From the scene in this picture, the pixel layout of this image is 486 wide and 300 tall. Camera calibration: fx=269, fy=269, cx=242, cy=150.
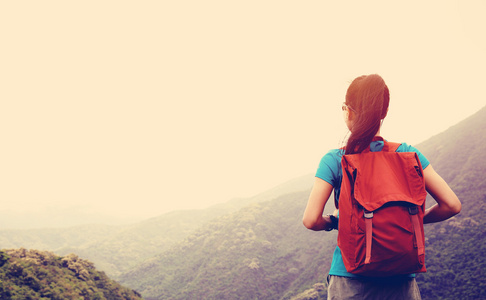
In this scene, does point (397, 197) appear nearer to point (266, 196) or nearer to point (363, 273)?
point (363, 273)

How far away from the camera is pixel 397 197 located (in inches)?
62.5

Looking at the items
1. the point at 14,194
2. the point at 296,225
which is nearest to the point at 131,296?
the point at 296,225

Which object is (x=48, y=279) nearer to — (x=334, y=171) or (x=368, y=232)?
(x=334, y=171)

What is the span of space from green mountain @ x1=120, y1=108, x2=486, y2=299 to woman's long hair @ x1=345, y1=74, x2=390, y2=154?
20247mm

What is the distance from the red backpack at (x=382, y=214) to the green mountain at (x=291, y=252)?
66.0ft

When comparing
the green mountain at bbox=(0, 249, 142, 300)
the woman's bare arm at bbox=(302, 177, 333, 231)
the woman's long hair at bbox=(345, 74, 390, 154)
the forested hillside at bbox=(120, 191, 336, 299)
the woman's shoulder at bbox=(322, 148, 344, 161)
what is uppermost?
the woman's long hair at bbox=(345, 74, 390, 154)

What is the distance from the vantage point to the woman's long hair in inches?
72.5

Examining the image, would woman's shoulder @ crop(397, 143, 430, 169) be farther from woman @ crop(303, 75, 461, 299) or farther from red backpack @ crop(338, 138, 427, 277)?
red backpack @ crop(338, 138, 427, 277)

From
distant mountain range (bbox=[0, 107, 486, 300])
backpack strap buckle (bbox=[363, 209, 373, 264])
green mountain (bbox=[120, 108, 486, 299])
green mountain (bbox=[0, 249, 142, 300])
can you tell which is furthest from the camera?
distant mountain range (bbox=[0, 107, 486, 300])

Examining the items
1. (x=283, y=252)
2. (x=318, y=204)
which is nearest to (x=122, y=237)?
(x=283, y=252)

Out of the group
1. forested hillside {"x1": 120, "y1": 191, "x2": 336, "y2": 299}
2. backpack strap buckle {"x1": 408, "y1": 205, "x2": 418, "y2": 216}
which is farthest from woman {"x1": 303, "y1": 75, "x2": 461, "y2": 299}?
forested hillside {"x1": 120, "y1": 191, "x2": 336, "y2": 299}

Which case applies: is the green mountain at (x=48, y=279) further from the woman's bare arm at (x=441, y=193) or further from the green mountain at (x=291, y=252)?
A: the green mountain at (x=291, y=252)

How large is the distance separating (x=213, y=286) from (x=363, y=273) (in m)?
34.1

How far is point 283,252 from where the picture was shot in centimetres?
3634
